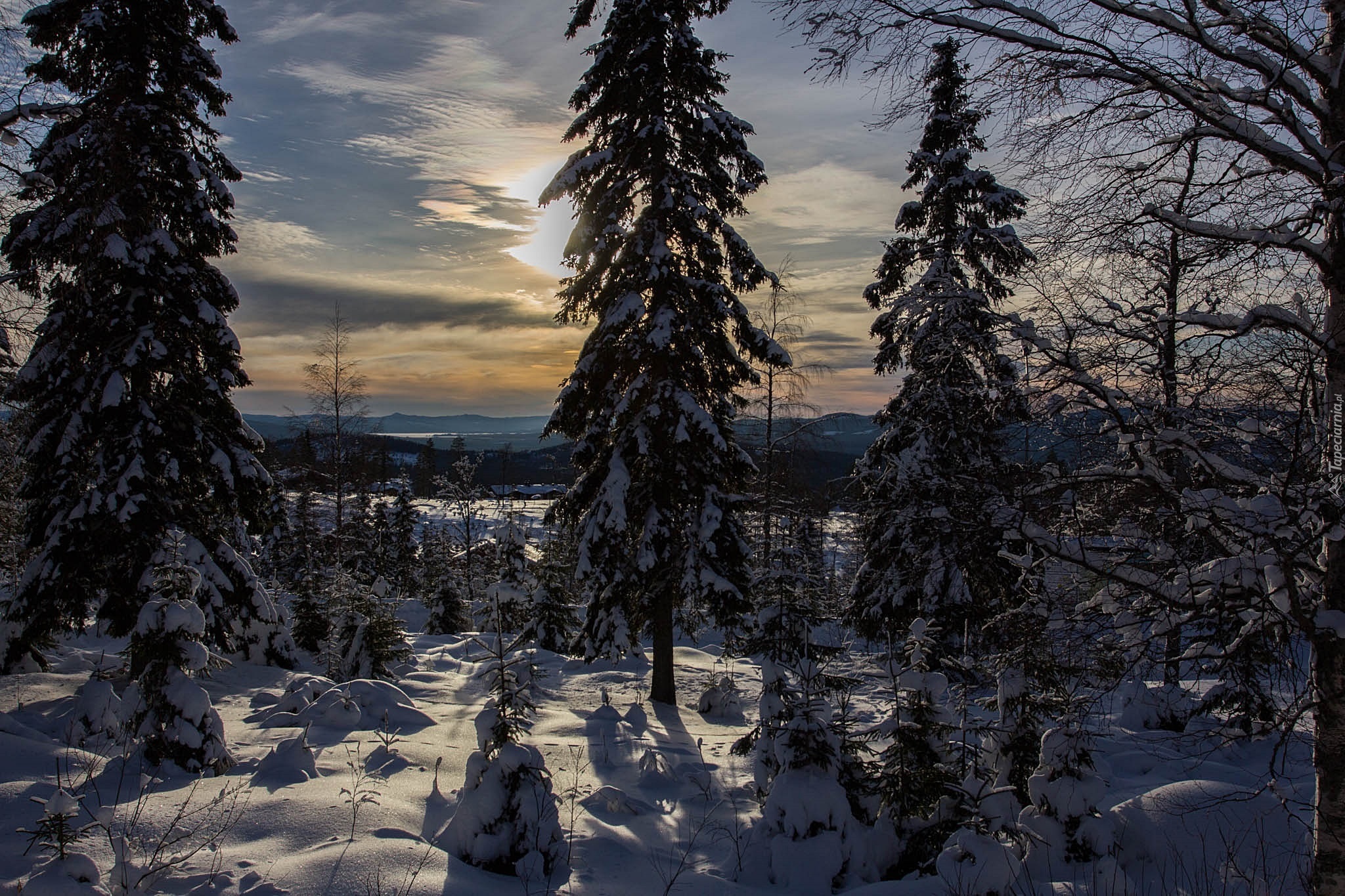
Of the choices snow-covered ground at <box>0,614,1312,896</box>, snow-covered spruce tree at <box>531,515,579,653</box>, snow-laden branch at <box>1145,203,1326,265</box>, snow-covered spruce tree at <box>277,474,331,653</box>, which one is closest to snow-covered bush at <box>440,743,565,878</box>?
snow-covered ground at <box>0,614,1312,896</box>

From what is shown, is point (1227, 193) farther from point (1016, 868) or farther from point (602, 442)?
point (602, 442)

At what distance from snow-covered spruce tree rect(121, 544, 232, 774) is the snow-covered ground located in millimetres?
258

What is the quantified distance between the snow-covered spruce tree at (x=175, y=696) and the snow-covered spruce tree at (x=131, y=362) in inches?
138

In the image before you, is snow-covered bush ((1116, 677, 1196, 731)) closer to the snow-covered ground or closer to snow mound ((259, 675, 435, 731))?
the snow-covered ground

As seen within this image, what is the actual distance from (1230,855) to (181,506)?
13.4 metres

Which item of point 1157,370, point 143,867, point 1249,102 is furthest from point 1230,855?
point 143,867

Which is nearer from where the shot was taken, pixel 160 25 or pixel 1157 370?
pixel 1157 370

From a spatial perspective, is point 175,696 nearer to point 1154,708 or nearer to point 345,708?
point 345,708

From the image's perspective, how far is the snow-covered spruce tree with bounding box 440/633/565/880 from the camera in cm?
534

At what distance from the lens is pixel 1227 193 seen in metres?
4.74

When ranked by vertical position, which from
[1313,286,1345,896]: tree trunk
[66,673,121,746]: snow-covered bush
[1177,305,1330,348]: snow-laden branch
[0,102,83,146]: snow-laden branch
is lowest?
[66,673,121,746]: snow-covered bush

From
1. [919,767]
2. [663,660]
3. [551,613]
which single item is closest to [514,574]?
[551,613]

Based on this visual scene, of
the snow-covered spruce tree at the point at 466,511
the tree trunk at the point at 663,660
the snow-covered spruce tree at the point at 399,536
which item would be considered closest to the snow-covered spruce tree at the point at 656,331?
the tree trunk at the point at 663,660

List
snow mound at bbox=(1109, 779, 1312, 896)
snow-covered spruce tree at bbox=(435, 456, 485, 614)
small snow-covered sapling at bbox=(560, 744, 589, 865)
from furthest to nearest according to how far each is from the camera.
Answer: snow-covered spruce tree at bbox=(435, 456, 485, 614) < small snow-covered sapling at bbox=(560, 744, 589, 865) < snow mound at bbox=(1109, 779, 1312, 896)
